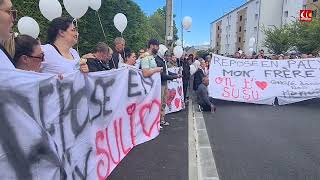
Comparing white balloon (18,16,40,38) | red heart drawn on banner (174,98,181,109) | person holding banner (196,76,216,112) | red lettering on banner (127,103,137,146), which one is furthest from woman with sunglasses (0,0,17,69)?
person holding banner (196,76,216,112)

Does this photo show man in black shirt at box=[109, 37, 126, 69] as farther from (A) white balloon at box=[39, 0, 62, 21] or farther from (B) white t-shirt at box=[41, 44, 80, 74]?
(B) white t-shirt at box=[41, 44, 80, 74]

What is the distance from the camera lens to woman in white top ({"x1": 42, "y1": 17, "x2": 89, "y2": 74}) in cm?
409

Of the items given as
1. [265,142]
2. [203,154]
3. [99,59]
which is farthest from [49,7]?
[265,142]

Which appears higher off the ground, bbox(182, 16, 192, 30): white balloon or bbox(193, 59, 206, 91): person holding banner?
bbox(182, 16, 192, 30): white balloon

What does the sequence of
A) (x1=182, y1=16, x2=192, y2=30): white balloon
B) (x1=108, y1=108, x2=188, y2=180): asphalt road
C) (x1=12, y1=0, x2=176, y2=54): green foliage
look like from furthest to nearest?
(x1=12, y1=0, x2=176, y2=54): green foliage < (x1=182, y1=16, x2=192, y2=30): white balloon < (x1=108, y1=108, x2=188, y2=180): asphalt road

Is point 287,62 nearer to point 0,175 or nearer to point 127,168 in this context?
point 127,168

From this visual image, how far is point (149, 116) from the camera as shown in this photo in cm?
577

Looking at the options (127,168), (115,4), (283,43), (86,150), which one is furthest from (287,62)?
(283,43)

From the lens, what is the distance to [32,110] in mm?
2736

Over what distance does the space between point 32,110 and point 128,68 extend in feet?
8.32

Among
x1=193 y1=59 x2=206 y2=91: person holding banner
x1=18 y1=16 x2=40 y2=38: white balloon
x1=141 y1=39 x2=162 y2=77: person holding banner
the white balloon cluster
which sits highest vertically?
the white balloon cluster

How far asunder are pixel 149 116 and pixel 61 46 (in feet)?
6.17

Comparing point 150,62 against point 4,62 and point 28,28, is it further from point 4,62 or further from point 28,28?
point 4,62

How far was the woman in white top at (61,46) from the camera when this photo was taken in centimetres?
409
